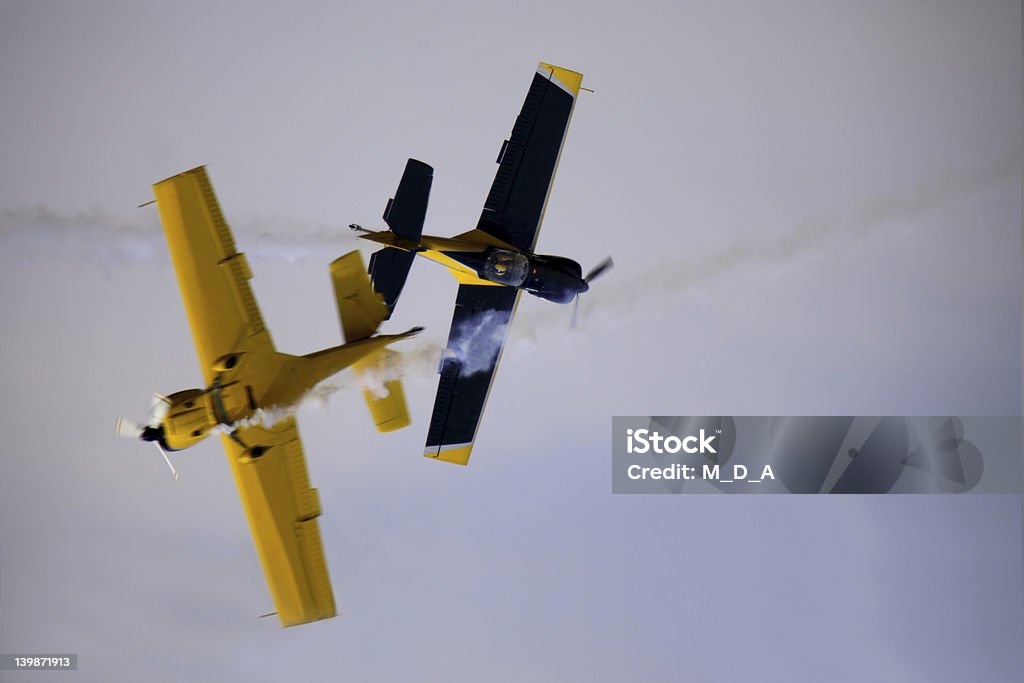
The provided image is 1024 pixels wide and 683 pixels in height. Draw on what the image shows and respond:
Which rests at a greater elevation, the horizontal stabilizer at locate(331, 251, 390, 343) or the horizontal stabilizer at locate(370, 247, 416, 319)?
the horizontal stabilizer at locate(370, 247, 416, 319)

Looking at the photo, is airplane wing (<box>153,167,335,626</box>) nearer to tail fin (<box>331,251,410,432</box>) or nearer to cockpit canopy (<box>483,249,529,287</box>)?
tail fin (<box>331,251,410,432</box>)

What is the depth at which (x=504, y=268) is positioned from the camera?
82.8ft

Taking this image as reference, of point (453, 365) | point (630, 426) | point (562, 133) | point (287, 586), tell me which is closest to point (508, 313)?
point (453, 365)

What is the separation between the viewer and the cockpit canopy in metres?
25.2

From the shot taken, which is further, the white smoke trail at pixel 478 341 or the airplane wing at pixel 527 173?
the white smoke trail at pixel 478 341

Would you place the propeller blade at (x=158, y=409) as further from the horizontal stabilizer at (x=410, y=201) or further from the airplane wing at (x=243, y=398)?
the horizontal stabilizer at (x=410, y=201)

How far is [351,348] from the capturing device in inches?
851

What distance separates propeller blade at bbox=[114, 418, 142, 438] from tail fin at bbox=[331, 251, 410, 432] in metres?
4.36

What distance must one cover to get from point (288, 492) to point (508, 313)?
24.4ft

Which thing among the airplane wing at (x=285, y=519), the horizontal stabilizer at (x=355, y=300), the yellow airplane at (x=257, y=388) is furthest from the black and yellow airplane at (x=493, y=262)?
the airplane wing at (x=285, y=519)

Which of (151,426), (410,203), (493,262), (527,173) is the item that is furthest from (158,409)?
(527,173)

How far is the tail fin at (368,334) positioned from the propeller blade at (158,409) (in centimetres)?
372

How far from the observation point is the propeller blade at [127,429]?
2033 cm

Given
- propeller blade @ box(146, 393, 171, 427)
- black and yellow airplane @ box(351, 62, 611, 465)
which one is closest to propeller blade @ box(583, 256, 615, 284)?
black and yellow airplane @ box(351, 62, 611, 465)
